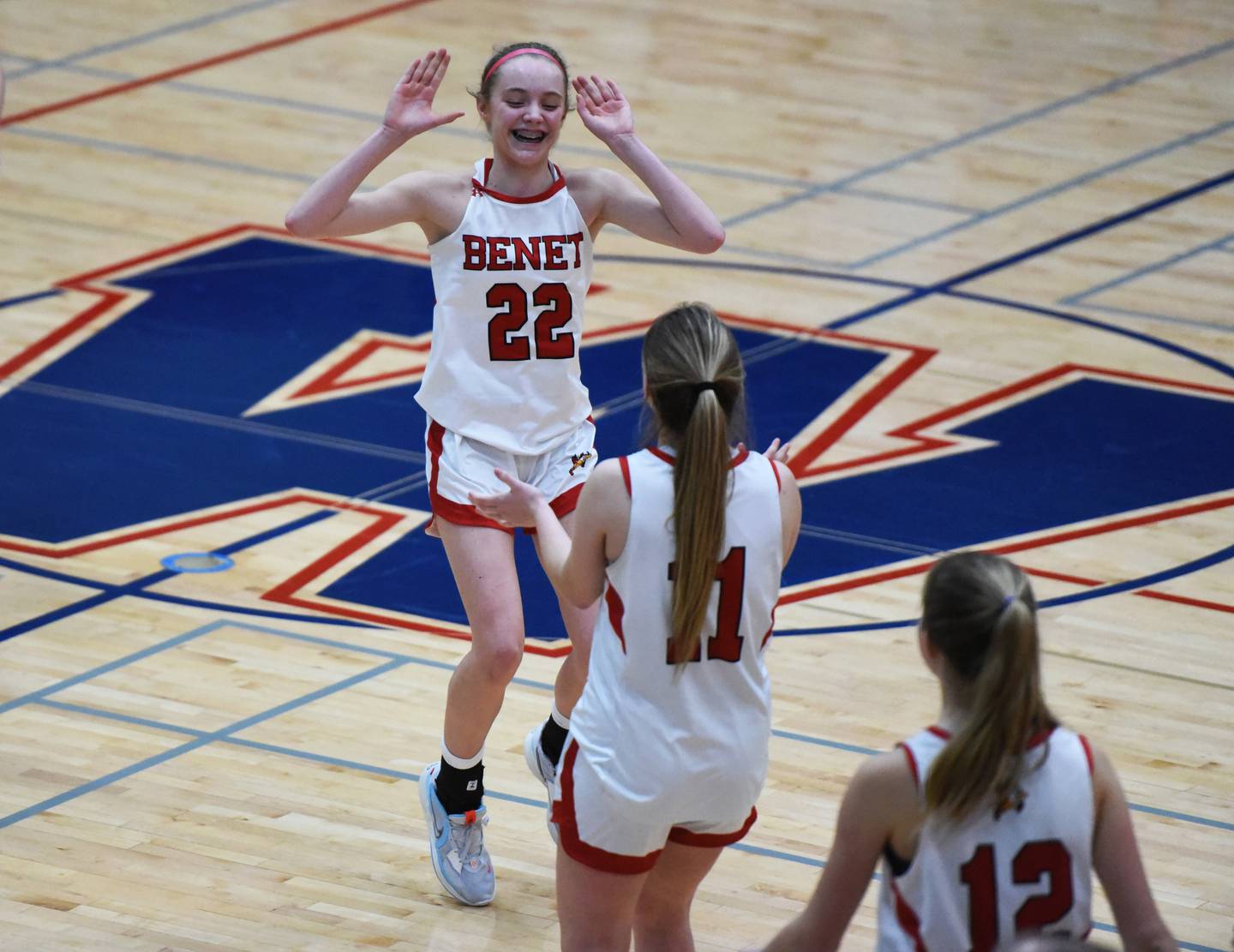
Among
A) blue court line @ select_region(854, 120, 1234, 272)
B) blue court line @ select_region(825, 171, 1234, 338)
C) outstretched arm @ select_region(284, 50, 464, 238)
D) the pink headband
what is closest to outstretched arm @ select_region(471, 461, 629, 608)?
outstretched arm @ select_region(284, 50, 464, 238)

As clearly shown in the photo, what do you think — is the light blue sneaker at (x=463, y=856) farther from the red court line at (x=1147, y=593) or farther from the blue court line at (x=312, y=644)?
the red court line at (x=1147, y=593)

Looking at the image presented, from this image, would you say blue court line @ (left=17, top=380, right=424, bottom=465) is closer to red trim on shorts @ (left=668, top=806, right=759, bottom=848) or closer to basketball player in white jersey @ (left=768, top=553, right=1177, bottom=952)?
red trim on shorts @ (left=668, top=806, right=759, bottom=848)

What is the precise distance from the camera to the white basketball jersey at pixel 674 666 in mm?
3471

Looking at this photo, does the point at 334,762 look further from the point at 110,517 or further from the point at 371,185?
the point at 371,185

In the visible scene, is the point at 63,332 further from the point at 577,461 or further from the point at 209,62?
the point at 209,62

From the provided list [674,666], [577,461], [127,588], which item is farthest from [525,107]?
[127,588]

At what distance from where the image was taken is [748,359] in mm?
8977

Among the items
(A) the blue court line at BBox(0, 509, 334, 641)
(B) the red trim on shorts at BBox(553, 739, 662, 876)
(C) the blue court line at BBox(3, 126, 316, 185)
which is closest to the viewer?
(B) the red trim on shorts at BBox(553, 739, 662, 876)

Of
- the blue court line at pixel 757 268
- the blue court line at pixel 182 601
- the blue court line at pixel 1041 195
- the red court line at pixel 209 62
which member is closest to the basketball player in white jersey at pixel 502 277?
the blue court line at pixel 182 601

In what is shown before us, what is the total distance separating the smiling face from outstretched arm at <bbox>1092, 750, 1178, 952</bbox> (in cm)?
229

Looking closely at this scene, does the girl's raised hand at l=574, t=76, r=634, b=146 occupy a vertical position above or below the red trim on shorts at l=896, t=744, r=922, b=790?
above

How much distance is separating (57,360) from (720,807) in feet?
18.8

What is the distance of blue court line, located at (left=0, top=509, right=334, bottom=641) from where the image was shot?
6.38m

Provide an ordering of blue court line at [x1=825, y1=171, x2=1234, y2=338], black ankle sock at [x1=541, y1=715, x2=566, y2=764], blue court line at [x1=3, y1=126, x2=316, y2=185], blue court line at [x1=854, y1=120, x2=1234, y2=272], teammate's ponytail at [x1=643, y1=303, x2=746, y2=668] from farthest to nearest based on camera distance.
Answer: blue court line at [x1=3, y1=126, x2=316, y2=185], blue court line at [x1=854, y1=120, x2=1234, y2=272], blue court line at [x1=825, y1=171, x2=1234, y2=338], black ankle sock at [x1=541, y1=715, x2=566, y2=764], teammate's ponytail at [x1=643, y1=303, x2=746, y2=668]
